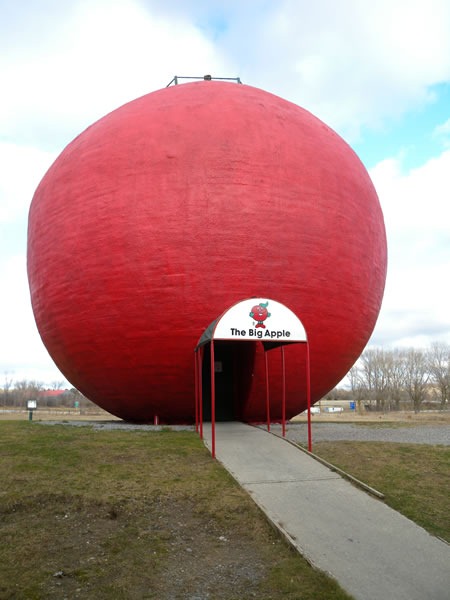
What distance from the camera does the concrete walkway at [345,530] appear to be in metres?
4.33

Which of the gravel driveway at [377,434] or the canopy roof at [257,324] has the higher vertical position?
the canopy roof at [257,324]

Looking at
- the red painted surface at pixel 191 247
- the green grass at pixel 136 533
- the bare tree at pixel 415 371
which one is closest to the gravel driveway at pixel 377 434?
the red painted surface at pixel 191 247

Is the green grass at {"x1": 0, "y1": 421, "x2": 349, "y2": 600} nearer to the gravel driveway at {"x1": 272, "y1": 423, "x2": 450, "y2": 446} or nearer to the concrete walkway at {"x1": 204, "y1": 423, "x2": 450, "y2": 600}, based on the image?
the concrete walkway at {"x1": 204, "y1": 423, "x2": 450, "y2": 600}

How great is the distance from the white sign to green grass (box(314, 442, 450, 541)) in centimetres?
216

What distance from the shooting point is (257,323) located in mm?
9320

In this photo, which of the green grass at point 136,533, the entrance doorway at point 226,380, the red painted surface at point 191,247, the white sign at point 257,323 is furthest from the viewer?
the entrance doorway at point 226,380

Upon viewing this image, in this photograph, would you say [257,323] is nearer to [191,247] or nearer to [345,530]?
[191,247]

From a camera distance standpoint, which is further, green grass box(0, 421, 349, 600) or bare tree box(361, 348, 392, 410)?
bare tree box(361, 348, 392, 410)

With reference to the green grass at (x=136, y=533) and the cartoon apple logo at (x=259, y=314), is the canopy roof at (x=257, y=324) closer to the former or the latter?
the cartoon apple logo at (x=259, y=314)

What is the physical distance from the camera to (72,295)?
40.4ft

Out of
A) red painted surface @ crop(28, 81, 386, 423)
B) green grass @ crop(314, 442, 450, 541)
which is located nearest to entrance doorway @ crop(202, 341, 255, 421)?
red painted surface @ crop(28, 81, 386, 423)

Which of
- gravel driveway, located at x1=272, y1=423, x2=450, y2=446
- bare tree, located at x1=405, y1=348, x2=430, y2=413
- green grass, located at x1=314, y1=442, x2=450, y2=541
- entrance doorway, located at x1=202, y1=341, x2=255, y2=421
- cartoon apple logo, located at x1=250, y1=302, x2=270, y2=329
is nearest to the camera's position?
green grass, located at x1=314, y1=442, x2=450, y2=541

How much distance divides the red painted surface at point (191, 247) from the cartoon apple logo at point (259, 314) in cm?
206

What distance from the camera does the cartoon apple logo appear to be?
30.6ft
